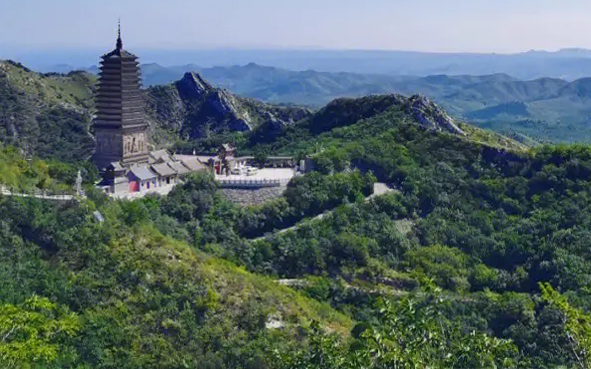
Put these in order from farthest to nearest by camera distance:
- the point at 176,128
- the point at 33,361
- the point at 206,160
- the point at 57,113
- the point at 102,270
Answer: the point at 176,128 < the point at 57,113 < the point at 206,160 < the point at 102,270 < the point at 33,361

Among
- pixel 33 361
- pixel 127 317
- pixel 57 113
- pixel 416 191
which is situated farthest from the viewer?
pixel 57 113

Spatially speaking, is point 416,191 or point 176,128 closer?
point 416,191

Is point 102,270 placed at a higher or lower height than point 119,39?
lower

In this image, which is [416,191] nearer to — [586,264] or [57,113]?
[586,264]

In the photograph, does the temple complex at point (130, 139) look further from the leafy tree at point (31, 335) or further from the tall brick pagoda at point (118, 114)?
the leafy tree at point (31, 335)

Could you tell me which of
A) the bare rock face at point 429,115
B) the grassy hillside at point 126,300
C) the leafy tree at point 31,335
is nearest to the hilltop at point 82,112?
the bare rock face at point 429,115

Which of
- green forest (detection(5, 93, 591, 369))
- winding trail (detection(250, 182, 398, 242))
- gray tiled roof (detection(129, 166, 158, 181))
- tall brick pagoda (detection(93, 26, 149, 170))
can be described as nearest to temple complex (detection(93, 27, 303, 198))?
tall brick pagoda (detection(93, 26, 149, 170))

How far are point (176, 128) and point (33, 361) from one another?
170 ft

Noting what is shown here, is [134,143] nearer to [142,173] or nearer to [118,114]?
[118,114]

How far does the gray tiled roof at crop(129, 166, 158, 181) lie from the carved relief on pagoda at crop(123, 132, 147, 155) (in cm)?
293

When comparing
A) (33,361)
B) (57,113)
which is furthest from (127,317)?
A: (57,113)

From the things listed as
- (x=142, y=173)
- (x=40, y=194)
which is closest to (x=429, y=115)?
(x=142, y=173)

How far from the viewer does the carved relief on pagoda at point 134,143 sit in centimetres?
3444

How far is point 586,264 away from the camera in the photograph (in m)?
26.7
